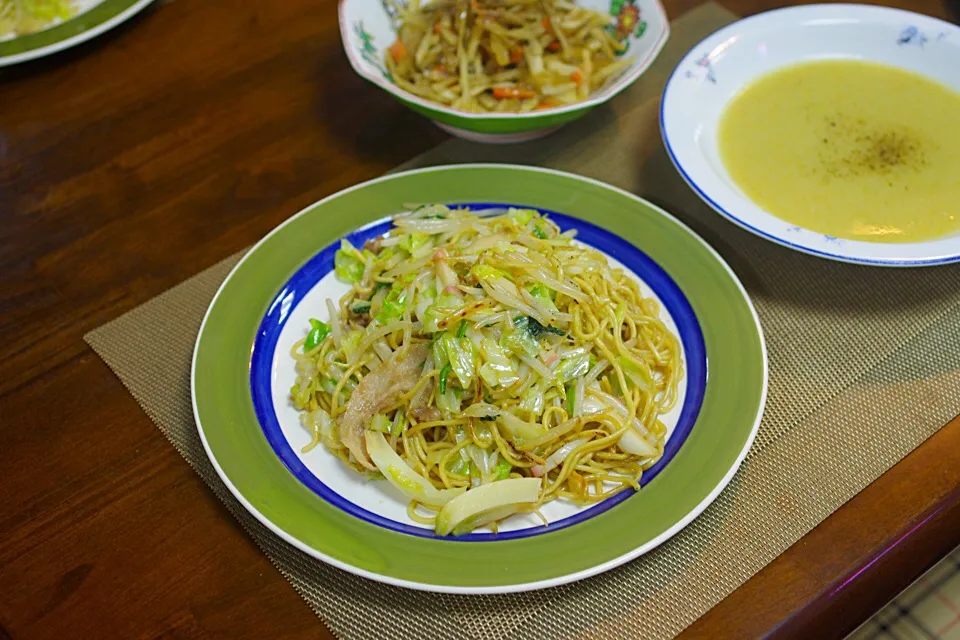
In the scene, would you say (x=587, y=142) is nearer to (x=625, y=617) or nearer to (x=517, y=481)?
(x=517, y=481)

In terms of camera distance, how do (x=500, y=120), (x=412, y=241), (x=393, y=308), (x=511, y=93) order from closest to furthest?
(x=393, y=308) < (x=412, y=241) < (x=500, y=120) < (x=511, y=93)

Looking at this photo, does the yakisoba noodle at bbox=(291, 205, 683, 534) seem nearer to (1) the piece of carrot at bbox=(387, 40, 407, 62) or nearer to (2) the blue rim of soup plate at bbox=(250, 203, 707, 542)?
(2) the blue rim of soup plate at bbox=(250, 203, 707, 542)

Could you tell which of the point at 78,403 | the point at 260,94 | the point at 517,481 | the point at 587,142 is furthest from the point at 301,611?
the point at 260,94

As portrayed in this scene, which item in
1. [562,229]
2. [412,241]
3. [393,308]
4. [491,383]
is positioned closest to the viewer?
[491,383]

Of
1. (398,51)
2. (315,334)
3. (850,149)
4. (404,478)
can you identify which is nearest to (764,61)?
(850,149)

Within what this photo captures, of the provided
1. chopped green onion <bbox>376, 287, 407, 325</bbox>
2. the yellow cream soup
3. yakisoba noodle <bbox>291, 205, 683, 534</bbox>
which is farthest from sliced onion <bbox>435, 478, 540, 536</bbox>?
the yellow cream soup

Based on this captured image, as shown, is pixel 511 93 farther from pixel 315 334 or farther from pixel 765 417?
pixel 765 417
